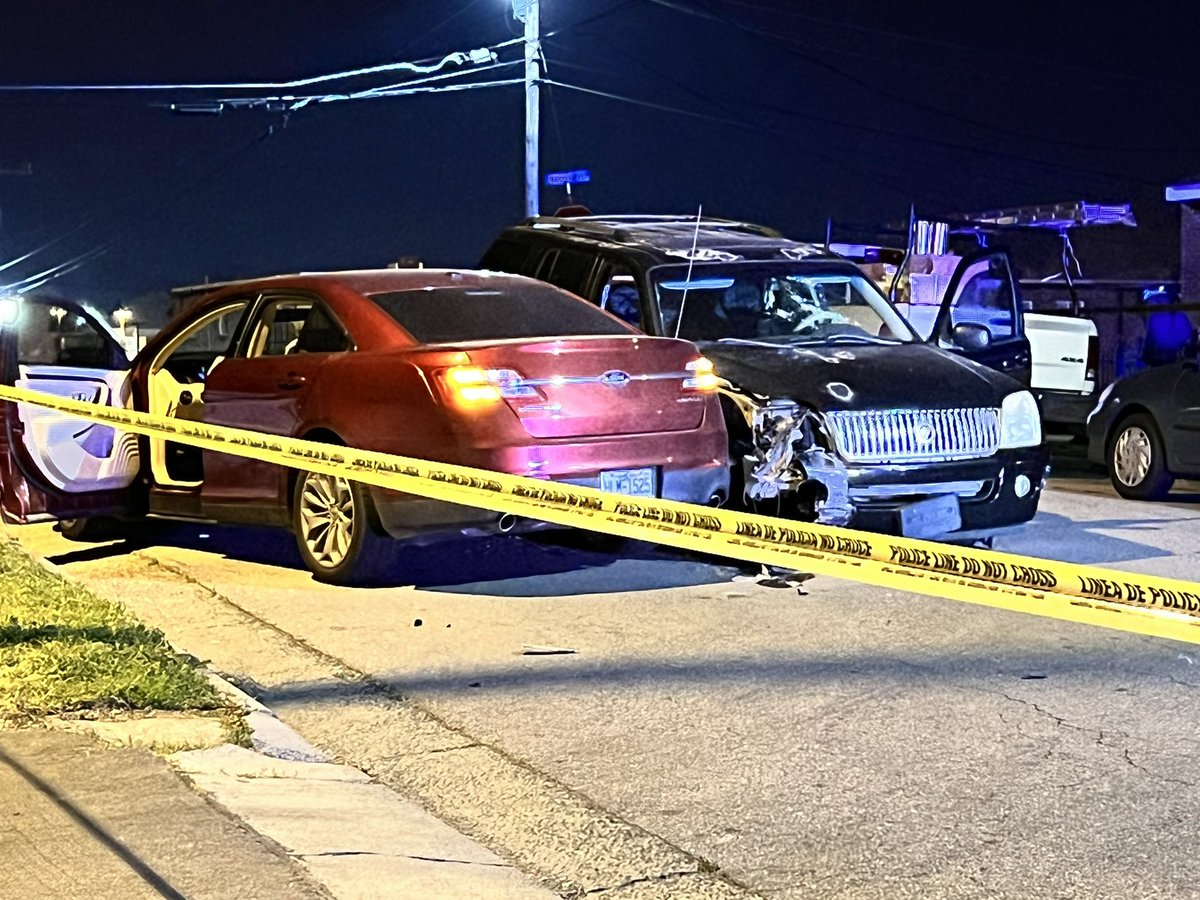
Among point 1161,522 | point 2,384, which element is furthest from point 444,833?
point 1161,522

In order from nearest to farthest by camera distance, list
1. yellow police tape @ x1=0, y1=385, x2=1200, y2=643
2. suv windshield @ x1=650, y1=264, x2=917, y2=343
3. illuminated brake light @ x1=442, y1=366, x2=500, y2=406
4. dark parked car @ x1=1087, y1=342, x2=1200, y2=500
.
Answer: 1. yellow police tape @ x1=0, y1=385, x2=1200, y2=643
2. illuminated brake light @ x1=442, y1=366, x2=500, y2=406
3. suv windshield @ x1=650, y1=264, x2=917, y2=343
4. dark parked car @ x1=1087, y1=342, x2=1200, y2=500

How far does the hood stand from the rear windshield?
27.8 inches

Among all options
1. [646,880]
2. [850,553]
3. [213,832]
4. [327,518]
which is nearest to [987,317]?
[327,518]

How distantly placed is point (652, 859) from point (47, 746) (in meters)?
1.91

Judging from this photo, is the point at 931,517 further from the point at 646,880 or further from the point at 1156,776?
the point at 646,880

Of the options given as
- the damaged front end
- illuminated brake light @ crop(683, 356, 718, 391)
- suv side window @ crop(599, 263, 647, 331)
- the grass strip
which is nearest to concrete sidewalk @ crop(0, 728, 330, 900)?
the grass strip

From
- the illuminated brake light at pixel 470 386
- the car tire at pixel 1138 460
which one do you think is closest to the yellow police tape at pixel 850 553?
the illuminated brake light at pixel 470 386

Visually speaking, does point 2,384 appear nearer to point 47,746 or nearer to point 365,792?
point 47,746

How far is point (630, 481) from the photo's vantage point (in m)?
7.23

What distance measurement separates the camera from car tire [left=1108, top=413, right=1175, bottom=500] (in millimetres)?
11180

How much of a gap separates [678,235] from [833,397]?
2445mm

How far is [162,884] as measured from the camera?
352 cm

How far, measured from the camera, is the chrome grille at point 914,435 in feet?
24.9

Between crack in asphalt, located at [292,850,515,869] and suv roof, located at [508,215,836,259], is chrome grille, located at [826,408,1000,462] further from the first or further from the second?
crack in asphalt, located at [292,850,515,869]
